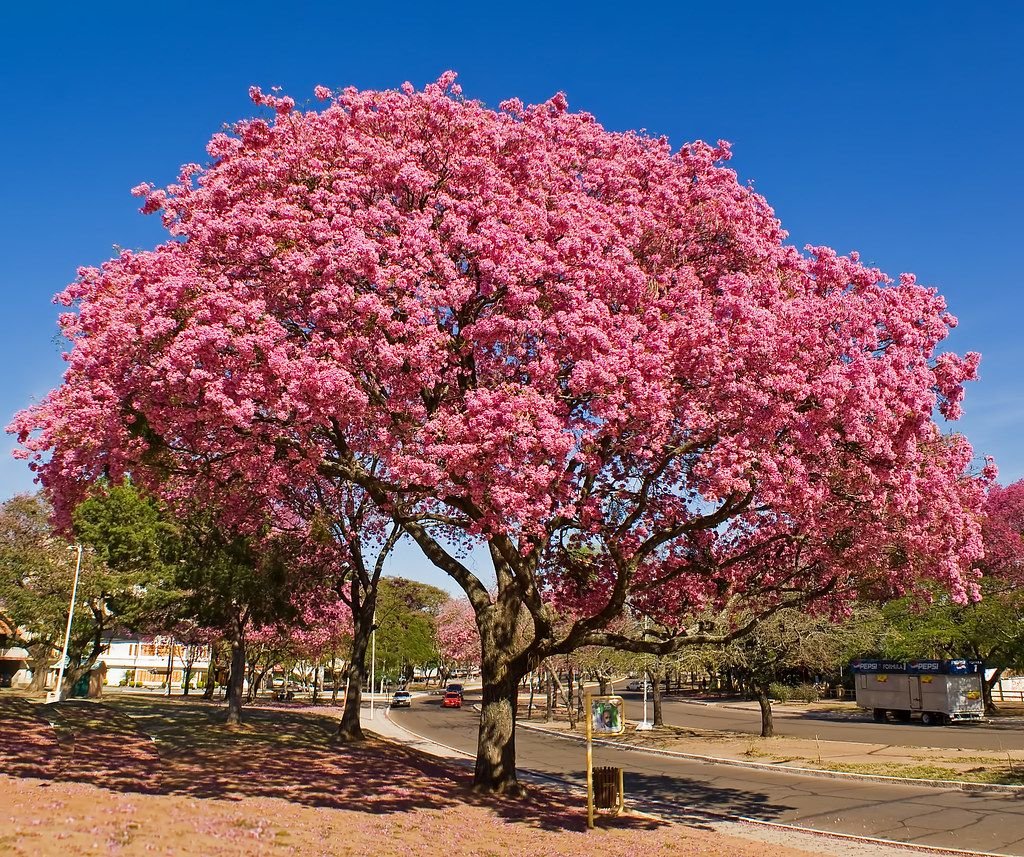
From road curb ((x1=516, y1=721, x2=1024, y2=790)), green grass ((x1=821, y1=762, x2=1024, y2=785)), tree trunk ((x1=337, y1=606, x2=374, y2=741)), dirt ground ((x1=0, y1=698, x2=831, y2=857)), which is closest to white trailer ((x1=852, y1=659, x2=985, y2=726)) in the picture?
road curb ((x1=516, y1=721, x2=1024, y2=790))

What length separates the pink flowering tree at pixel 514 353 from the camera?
12.7 m

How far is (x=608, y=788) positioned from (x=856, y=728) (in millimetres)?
31911

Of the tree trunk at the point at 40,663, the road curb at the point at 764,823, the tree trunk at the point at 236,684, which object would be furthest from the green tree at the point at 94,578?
the road curb at the point at 764,823

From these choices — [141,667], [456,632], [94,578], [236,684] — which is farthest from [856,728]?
[141,667]

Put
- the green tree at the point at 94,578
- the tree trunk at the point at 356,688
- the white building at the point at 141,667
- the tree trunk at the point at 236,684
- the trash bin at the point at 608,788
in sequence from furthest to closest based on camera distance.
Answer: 1. the white building at the point at 141,667
2. the green tree at the point at 94,578
3. the tree trunk at the point at 236,684
4. the tree trunk at the point at 356,688
5. the trash bin at the point at 608,788

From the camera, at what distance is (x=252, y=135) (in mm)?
15398

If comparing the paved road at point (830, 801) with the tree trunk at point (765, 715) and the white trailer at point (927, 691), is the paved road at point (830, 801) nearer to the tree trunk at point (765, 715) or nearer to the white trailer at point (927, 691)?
the tree trunk at point (765, 715)

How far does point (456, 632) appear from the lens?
83.5m

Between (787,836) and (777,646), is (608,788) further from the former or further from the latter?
(777,646)

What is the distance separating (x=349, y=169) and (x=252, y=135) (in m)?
2.54

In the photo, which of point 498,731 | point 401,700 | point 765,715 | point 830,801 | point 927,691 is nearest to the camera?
point 498,731

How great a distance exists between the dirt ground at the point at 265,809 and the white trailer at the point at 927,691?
112 ft

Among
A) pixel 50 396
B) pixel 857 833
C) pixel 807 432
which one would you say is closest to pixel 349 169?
pixel 50 396

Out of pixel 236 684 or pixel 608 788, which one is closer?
pixel 608 788
